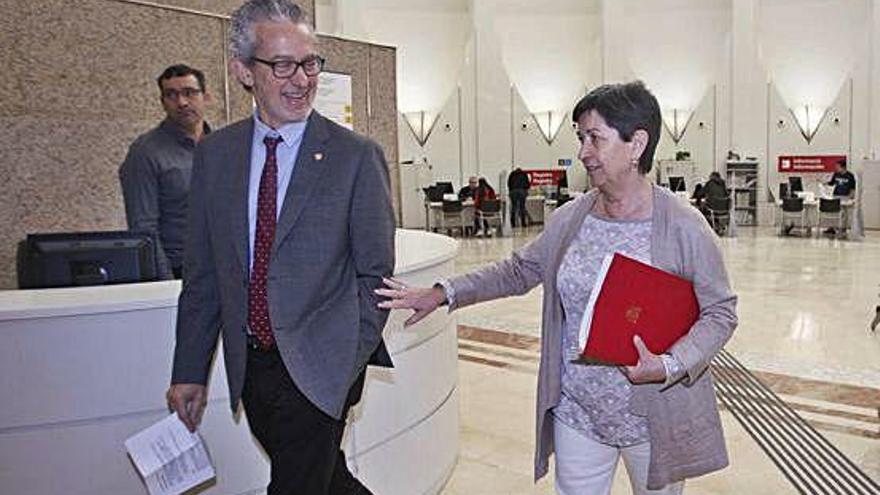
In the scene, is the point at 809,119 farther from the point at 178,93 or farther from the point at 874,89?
the point at 178,93

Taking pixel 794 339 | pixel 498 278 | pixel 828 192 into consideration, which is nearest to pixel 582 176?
pixel 828 192

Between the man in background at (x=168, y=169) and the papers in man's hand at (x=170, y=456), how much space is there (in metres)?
1.19

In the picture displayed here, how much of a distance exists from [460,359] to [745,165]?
47.2 ft

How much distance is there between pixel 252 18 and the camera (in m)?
1.74

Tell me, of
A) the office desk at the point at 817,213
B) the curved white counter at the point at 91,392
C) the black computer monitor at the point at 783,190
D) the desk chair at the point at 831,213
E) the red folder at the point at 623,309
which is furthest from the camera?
the black computer monitor at the point at 783,190

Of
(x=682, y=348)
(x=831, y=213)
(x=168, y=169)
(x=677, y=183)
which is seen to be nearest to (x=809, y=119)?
(x=677, y=183)

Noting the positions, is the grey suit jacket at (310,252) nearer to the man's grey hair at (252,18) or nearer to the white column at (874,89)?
the man's grey hair at (252,18)

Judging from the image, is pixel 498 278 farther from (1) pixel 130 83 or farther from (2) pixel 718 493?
(1) pixel 130 83

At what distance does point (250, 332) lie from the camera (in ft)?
6.02

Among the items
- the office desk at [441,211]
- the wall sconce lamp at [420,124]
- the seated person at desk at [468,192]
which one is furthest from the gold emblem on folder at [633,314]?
the wall sconce lamp at [420,124]

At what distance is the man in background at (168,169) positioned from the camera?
322cm

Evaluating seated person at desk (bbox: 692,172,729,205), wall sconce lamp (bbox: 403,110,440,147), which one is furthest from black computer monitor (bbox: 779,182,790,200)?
wall sconce lamp (bbox: 403,110,440,147)

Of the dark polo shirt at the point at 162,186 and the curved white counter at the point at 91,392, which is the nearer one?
the curved white counter at the point at 91,392

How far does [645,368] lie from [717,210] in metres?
14.6
